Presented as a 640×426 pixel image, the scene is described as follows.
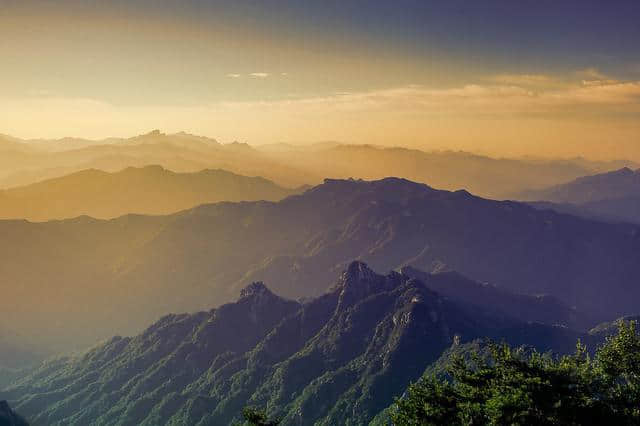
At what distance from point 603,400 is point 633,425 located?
21.1ft

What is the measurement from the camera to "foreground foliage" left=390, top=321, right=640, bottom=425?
211 feet

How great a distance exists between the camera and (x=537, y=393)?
6650 cm

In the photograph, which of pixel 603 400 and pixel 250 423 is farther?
pixel 250 423

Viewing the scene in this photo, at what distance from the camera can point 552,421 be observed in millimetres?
63531

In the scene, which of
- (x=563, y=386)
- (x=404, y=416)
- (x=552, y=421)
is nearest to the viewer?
(x=552, y=421)

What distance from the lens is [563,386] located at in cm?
6894

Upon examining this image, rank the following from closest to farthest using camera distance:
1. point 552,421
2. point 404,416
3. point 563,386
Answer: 1. point 552,421
2. point 563,386
3. point 404,416

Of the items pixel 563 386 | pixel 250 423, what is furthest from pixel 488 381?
pixel 250 423

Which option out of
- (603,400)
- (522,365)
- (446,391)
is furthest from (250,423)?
(603,400)

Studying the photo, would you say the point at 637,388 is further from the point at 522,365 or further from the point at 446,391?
the point at 446,391

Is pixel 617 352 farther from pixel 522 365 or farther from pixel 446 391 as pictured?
pixel 446 391

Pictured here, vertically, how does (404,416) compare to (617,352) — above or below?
below

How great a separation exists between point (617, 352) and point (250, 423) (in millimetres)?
54503

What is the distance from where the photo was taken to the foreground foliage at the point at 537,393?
2537 inches
